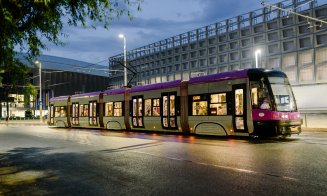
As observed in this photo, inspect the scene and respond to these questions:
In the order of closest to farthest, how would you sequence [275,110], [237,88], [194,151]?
[194,151] → [275,110] → [237,88]

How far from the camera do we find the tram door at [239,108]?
15.2m

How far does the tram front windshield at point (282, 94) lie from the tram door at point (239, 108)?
1.27m

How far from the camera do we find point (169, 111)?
19.5 metres

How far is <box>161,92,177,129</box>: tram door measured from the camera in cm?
1923

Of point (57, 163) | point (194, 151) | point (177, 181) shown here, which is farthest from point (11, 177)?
point (194, 151)

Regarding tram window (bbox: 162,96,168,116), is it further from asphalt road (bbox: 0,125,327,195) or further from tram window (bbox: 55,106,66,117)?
tram window (bbox: 55,106,66,117)

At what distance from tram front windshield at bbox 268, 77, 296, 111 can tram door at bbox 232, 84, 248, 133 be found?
1.27 metres

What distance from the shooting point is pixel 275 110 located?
1439 cm

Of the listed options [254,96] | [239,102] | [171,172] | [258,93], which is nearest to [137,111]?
[239,102]

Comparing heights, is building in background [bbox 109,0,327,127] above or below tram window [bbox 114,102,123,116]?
above

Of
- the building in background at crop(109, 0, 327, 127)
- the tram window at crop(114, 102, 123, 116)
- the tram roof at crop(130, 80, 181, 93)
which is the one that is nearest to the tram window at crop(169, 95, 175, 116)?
the tram roof at crop(130, 80, 181, 93)

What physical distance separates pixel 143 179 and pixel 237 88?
9.52m

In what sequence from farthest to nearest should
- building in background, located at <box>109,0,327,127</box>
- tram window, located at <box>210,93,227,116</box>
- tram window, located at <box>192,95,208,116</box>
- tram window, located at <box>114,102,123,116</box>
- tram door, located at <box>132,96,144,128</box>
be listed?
building in background, located at <box>109,0,327,127</box> → tram window, located at <box>114,102,123,116</box> → tram door, located at <box>132,96,144,128</box> → tram window, located at <box>192,95,208,116</box> → tram window, located at <box>210,93,227,116</box>

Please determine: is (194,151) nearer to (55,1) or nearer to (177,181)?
(177,181)
